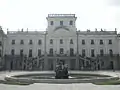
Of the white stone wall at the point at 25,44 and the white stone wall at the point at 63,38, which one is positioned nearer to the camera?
the white stone wall at the point at 63,38

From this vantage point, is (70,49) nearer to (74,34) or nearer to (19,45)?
(74,34)

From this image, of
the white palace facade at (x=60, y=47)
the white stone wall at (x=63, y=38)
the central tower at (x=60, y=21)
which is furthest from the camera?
the central tower at (x=60, y=21)

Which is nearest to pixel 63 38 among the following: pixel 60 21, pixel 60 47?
pixel 60 47

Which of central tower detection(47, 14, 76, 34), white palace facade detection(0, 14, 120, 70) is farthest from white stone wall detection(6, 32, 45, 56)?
central tower detection(47, 14, 76, 34)

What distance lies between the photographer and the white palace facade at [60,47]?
5678 cm

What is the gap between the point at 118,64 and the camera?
57094 millimetres

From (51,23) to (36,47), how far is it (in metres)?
8.55

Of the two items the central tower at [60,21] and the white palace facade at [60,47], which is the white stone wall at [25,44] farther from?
the central tower at [60,21]

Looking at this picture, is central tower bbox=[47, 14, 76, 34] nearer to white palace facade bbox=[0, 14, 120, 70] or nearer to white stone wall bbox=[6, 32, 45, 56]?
white palace facade bbox=[0, 14, 120, 70]

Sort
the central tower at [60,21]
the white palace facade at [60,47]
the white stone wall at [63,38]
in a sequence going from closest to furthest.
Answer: the white palace facade at [60,47] → the white stone wall at [63,38] → the central tower at [60,21]

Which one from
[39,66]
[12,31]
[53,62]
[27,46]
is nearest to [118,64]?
[53,62]

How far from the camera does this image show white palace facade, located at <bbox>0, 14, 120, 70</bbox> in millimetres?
56781

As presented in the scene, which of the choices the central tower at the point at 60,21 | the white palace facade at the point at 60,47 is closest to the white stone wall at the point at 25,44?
the white palace facade at the point at 60,47

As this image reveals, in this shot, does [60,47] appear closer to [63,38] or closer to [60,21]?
[63,38]
